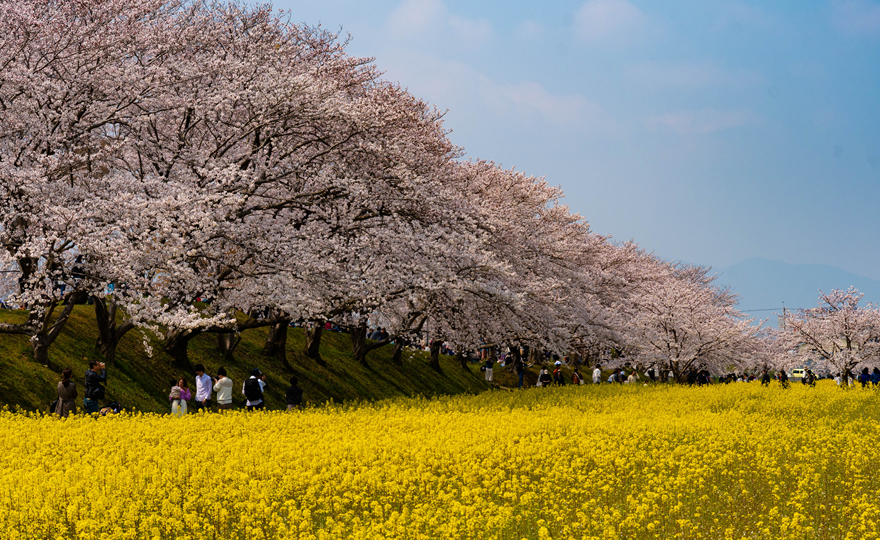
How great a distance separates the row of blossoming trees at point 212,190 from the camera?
1966 centimetres

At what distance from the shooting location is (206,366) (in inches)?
1107

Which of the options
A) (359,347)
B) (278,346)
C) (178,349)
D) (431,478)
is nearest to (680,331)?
(359,347)

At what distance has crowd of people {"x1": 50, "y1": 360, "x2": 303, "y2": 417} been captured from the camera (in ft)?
59.9

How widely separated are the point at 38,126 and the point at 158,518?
14.9 m

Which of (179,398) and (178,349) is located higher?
(178,349)

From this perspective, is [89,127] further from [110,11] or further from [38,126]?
[110,11]

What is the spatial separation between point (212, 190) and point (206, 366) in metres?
8.62

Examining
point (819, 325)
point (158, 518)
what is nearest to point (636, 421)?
point (158, 518)

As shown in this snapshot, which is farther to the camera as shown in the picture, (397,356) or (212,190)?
(397,356)

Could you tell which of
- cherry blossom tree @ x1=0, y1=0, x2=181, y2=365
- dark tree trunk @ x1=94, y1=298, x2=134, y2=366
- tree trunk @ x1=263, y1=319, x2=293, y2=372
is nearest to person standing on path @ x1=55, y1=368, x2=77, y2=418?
cherry blossom tree @ x1=0, y1=0, x2=181, y2=365

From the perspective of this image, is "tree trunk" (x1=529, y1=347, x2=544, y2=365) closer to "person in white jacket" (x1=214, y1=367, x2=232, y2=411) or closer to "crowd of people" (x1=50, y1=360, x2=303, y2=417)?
"crowd of people" (x1=50, y1=360, x2=303, y2=417)

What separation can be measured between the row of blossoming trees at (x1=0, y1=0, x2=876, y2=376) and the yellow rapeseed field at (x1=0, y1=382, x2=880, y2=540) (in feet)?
13.6

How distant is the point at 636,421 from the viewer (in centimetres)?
1902

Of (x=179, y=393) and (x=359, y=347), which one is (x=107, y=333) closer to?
(x=179, y=393)
